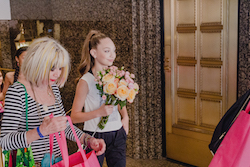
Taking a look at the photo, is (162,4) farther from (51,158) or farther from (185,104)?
(51,158)

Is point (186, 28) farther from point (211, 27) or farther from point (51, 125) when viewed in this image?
point (51, 125)

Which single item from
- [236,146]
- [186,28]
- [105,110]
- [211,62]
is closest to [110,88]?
[105,110]

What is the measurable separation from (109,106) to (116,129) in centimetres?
25

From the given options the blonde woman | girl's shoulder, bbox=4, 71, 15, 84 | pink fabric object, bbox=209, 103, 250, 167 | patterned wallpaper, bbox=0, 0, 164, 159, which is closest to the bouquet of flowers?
the blonde woman

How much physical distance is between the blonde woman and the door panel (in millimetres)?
2001

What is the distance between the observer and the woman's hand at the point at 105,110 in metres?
2.18

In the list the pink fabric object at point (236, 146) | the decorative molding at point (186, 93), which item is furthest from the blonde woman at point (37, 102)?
the decorative molding at point (186, 93)

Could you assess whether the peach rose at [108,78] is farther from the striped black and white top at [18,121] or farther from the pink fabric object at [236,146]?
the pink fabric object at [236,146]

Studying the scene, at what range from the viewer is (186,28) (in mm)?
3482

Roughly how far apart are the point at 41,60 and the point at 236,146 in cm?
126

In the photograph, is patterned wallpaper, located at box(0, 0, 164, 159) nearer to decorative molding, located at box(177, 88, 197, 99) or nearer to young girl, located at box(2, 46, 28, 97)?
decorative molding, located at box(177, 88, 197, 99)

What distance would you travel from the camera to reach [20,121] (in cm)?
162

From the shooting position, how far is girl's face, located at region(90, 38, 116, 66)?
94.7 inches

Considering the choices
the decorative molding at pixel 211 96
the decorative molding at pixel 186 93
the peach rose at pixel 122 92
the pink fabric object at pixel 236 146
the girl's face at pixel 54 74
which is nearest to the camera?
the girl's face at pixel 54 74
